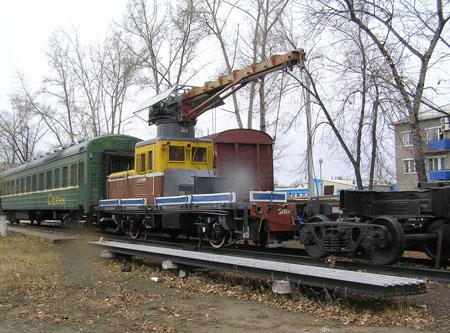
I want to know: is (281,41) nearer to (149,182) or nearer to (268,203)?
(149,182)

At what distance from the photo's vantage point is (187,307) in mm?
7180

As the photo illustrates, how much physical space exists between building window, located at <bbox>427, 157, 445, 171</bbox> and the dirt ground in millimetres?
55620

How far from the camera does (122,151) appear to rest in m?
20.3

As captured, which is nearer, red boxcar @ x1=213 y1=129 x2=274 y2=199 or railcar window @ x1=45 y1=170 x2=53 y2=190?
red boxcar @ x1=213 y1=129 x2=274 y2=199

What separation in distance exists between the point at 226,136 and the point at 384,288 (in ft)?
30.2

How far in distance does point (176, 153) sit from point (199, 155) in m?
0.76

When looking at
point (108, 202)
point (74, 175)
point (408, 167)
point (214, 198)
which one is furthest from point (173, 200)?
point (408, 167)

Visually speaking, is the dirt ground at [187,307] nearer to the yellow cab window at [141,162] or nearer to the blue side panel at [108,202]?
the yellow cab window at [141,162]

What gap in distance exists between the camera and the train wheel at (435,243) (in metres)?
9.87

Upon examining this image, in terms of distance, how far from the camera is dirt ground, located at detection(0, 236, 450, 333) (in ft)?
20.0

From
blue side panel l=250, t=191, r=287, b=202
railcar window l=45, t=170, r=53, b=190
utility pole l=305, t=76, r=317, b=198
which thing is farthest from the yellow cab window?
→ railcar window l=45, t=170, r=53, b=190

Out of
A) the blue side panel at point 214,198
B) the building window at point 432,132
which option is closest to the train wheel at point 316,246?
the blue side panel at point 214,198

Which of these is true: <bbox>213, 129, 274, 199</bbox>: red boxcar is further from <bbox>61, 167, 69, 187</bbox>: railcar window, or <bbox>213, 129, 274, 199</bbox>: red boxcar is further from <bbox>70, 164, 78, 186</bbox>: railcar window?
<bbox>61, 167, 69, 187</bbox>: railcar window

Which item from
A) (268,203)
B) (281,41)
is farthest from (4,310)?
(281,41)
